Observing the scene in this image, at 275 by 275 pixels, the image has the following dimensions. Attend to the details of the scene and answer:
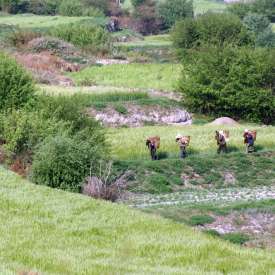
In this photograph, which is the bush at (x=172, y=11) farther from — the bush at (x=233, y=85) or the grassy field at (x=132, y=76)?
the bush at (x=233, y=85)

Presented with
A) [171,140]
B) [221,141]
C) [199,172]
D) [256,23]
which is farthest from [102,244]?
[256,23]

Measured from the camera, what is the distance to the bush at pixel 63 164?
36.4m

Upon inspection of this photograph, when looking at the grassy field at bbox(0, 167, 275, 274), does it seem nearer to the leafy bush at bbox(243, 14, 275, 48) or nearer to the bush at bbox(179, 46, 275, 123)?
the bush at bbox(179, 46, 275, 123)

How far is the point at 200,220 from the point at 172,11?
136 meters

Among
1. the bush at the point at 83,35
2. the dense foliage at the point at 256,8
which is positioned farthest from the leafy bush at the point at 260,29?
the bush at the point at 83,35

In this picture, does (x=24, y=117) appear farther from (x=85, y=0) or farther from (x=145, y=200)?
(x=85, y=0)

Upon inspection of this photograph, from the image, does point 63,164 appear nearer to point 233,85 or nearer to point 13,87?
point 13,87

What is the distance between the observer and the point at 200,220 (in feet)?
101

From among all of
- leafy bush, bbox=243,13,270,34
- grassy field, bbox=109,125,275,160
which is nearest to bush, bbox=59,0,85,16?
leafy bush, bbox=243,13,270,34

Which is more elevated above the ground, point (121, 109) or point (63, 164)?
point (63, 164)

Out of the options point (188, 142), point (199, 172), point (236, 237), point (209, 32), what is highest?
point (236, 237)

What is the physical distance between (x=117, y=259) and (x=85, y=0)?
16075 cm

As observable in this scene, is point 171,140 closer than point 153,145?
No

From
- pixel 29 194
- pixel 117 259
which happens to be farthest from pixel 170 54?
pixel 117 259
